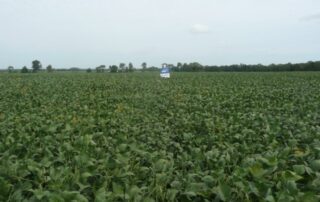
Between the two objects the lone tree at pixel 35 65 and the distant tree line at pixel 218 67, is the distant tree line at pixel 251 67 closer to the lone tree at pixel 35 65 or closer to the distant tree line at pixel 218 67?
the distant tree line at pixel 218 67

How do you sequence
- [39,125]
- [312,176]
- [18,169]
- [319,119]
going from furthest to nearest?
[319,119], [39,125], [18,169], [312,176]

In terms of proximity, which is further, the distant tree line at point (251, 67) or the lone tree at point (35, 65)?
the lone tree at point (35, 65)

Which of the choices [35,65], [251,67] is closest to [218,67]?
[251,67]

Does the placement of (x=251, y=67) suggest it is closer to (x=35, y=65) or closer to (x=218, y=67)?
(x=218, y=67)

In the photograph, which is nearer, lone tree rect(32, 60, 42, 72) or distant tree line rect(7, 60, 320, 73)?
distant tree line rect(7, 60, 320, 73)

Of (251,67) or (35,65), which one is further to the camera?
(35,65)

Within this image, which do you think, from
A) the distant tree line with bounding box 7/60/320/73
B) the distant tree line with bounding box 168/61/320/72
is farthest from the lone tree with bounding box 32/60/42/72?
the distant tree line with bounding box 168/61/320/72

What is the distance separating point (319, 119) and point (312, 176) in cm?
367

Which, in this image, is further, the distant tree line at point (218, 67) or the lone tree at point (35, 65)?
the lone tree at point (35, 65)

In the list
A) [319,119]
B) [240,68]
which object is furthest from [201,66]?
[319,119]

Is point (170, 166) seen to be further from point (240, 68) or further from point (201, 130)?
point (240, 68)

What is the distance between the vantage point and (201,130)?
5.18 m

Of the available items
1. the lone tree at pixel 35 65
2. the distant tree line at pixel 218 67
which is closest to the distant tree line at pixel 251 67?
the distant tree line at pixel 218 67

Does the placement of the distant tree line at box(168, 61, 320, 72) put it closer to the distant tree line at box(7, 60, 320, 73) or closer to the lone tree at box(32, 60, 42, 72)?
the distant tree line at box(7, 60, 320, 73)
